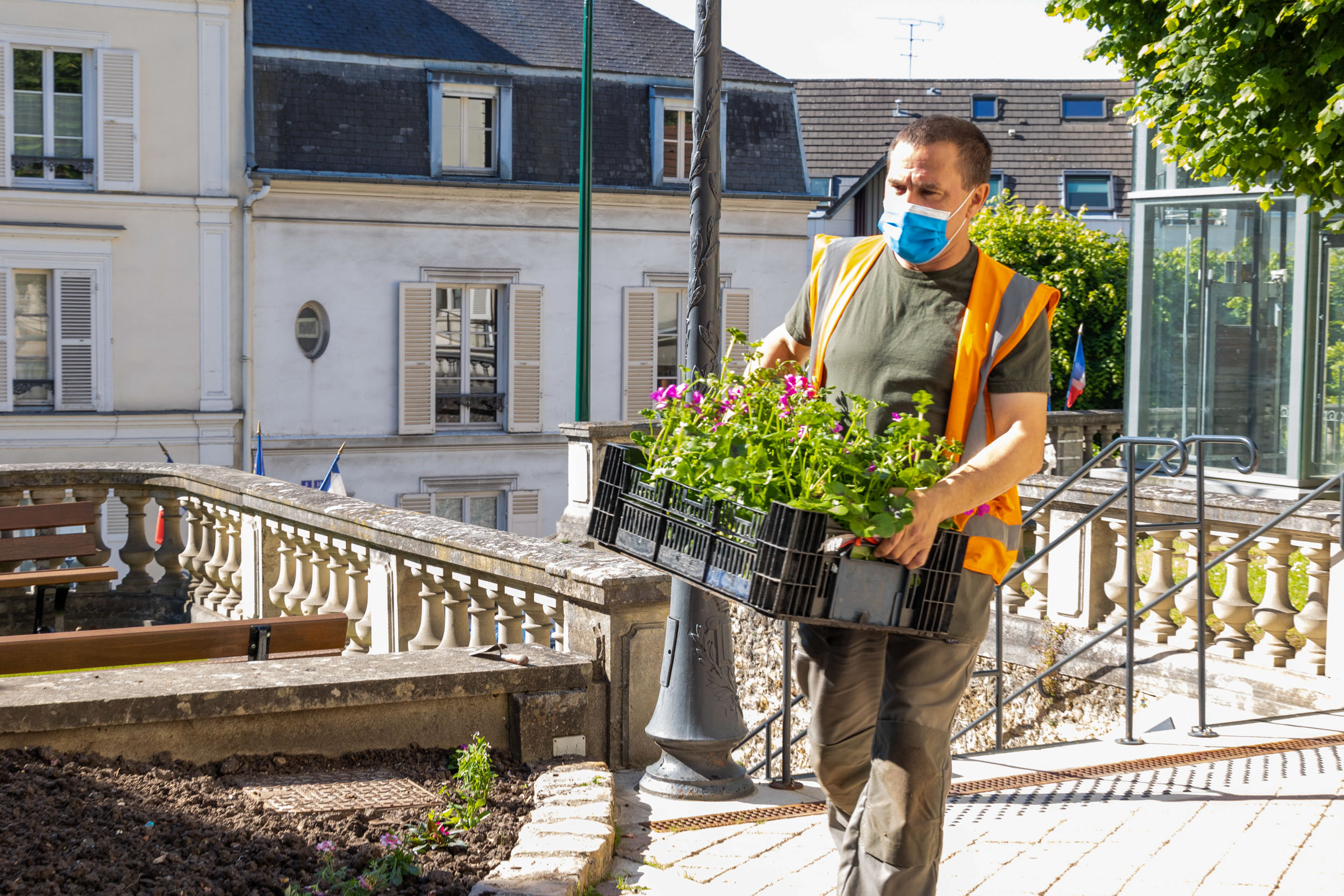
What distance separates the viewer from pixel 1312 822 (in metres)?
4.39

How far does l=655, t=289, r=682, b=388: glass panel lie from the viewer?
2508 cm

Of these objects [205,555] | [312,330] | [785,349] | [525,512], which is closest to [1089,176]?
[525,512]

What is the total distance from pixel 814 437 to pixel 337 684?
79.2 inches

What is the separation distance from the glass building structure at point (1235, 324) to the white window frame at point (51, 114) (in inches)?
593

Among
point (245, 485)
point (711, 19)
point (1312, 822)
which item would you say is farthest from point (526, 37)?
point (1312, 822)

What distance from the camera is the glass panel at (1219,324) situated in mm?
12531

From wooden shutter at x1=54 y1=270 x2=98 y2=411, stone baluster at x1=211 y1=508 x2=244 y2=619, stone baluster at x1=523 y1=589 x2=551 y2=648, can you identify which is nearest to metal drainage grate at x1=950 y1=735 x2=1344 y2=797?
stone baluster at x1=523 y1=589 x2=551 y2=648

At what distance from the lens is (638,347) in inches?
971

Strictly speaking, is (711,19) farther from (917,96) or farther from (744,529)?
(917,96)

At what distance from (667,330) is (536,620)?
20123 millimetres

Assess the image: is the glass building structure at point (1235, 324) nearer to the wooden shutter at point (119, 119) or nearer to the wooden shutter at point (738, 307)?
Answer: the wooden shutter at point (738, 307)

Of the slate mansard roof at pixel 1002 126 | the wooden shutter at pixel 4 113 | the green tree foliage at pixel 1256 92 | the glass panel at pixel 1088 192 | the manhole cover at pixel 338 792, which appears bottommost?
the manhole cover at pixel 338 792

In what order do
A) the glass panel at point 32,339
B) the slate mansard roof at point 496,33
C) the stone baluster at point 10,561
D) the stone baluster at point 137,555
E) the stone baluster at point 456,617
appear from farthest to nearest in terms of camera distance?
the slate mansard roof at point 496,33 < the glass panel at point 32,339 < the stone baluster at point 137,555 < the stone baluster at point 10,561 < the stone baluster at point 456,617

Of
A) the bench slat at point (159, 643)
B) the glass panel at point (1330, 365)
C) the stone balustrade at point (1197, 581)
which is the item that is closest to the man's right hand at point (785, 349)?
the bench slat at point (159, 643)
